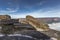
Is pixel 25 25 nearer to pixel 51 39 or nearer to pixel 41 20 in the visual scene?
pixel 41 20

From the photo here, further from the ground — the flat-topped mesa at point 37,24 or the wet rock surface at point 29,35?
the flat-topped mesa at point 37,24

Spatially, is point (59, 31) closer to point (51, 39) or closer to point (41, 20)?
point (51, 39)

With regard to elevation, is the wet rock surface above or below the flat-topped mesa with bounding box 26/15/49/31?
below

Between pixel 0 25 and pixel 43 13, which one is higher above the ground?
pixel 43 13

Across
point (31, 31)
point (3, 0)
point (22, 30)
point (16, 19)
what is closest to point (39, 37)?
point (31, 31)

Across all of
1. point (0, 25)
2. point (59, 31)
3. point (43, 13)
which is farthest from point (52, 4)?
point (0, 25)

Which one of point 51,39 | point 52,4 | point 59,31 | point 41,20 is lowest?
point 51,39

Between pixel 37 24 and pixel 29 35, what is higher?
pixel 37 24
